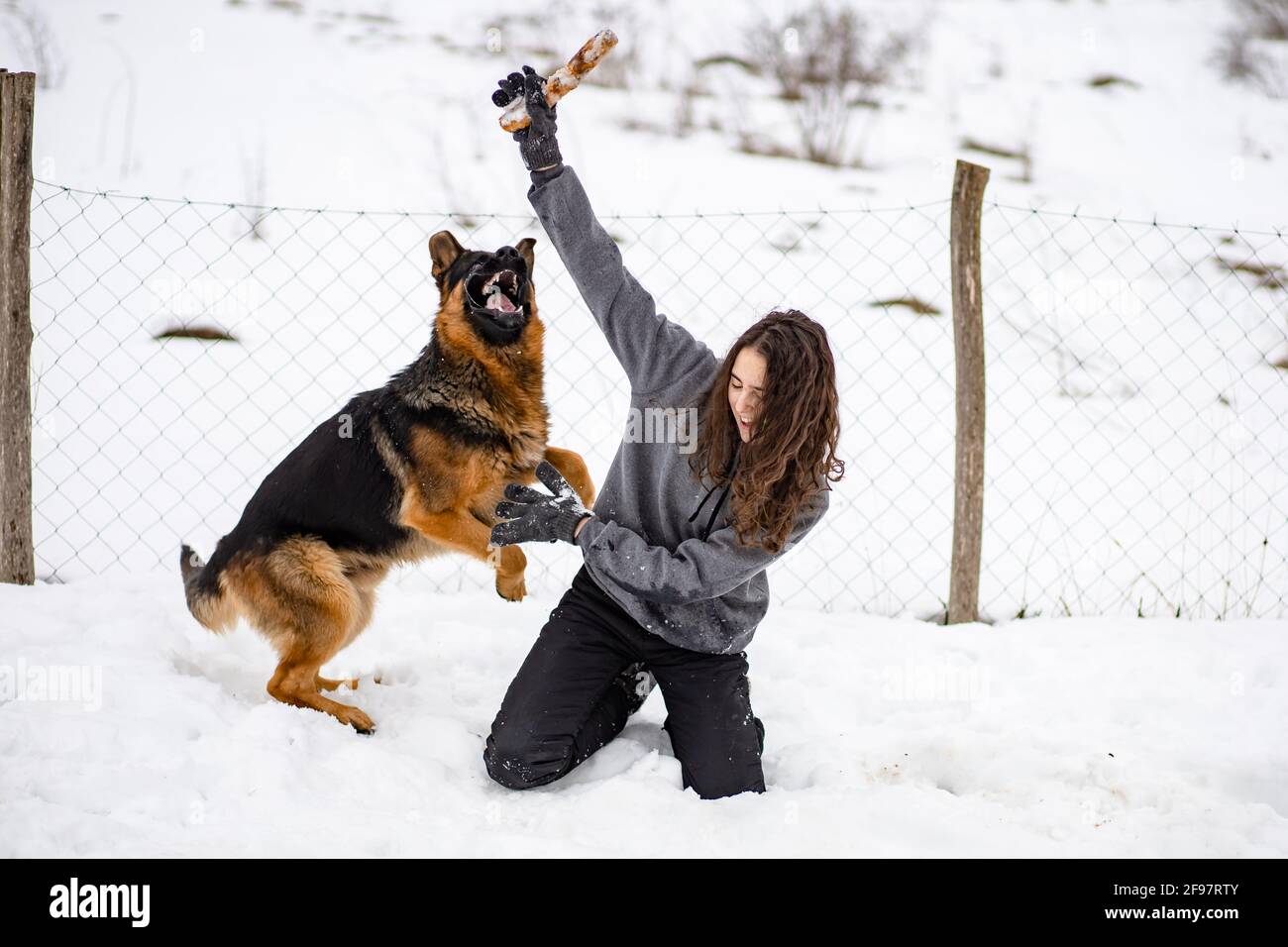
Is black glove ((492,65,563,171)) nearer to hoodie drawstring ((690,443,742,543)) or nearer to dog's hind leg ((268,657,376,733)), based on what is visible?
hoodie drawstring ((690,443,742,543))

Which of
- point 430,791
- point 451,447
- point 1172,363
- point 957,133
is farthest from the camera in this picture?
point 957,133

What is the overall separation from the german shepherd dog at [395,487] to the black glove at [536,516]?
10.1 inches

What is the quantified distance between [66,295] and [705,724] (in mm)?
6909

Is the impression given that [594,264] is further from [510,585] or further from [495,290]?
[510,585]

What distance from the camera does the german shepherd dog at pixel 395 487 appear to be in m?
3.25

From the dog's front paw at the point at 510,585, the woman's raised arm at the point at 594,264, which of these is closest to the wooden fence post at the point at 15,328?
the dog's front paw at the point at 510,585

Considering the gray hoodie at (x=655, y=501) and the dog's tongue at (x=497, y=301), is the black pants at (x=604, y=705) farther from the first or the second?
the dog's tongue at (x=497, y=301)

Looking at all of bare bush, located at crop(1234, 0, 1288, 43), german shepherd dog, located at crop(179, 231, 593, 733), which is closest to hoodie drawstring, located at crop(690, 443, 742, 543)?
german shepherd dog, located at crop(179, 231, 593, 733)

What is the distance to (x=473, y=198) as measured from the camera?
9.52 meters

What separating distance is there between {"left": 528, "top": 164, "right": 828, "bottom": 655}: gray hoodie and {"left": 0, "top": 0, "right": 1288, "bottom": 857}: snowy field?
21.5 inches

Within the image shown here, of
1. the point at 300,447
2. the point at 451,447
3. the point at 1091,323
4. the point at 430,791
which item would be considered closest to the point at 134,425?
the point at 300,447

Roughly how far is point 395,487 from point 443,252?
3.00 feet

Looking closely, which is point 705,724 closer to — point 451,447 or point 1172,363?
point 451,447

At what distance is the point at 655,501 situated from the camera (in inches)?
123
